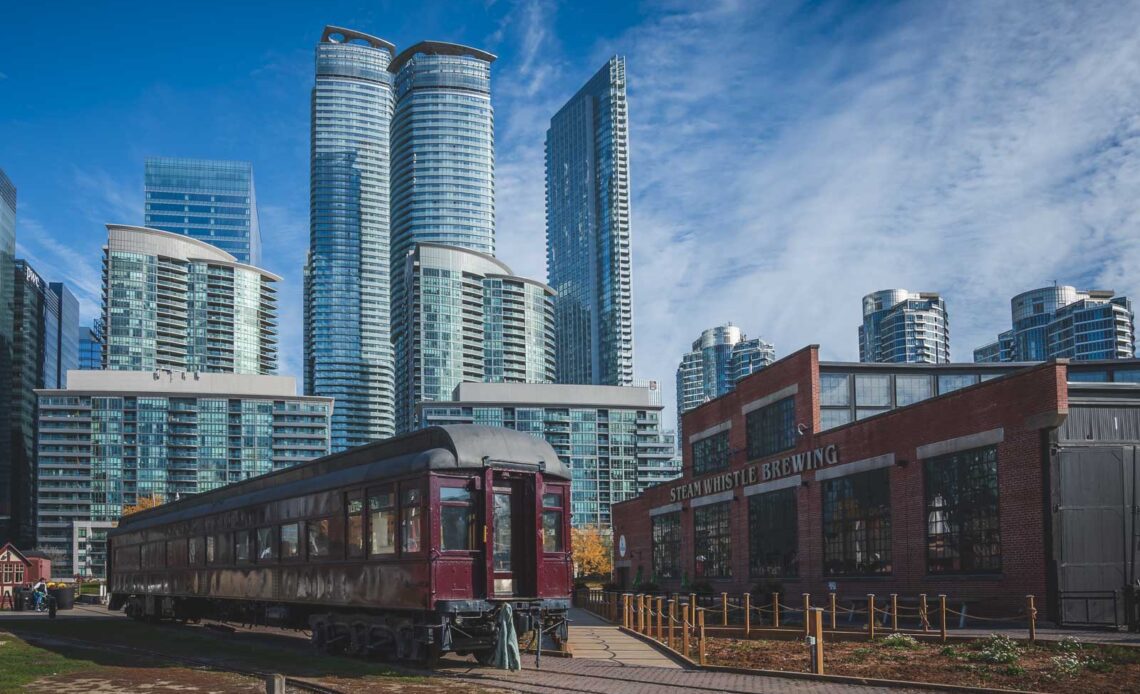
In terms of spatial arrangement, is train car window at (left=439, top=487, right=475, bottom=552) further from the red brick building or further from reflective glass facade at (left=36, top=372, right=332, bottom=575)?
reflective glass facade at (left=36, top=372, right=332, bottom=575)

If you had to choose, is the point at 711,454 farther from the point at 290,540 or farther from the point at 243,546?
the point at 290,540

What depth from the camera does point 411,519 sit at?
65.1 ft

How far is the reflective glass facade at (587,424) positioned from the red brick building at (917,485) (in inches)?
4524

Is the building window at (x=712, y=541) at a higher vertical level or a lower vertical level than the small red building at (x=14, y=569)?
higher

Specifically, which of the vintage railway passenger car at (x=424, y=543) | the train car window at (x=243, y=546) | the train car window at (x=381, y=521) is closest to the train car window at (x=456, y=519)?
the vintage railway passenger car at (x=424, y=543)

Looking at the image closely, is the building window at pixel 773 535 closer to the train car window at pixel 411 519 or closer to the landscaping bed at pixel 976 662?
the landscaping bed at pixel 976 662

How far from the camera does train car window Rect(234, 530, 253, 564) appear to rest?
27328 millimetres

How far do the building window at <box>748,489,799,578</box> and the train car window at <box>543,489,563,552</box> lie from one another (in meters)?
21.2

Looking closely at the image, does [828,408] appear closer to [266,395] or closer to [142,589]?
[142,589]

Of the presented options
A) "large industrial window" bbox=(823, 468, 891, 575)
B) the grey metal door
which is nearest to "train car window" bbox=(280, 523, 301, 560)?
the grey metal door

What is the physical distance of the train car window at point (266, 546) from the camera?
25.8 meters

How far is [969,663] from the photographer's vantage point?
19.2 m

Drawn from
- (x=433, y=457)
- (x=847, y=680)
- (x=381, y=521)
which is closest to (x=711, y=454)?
(x=381, y=521)

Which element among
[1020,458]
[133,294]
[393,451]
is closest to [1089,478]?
[1020,458]
